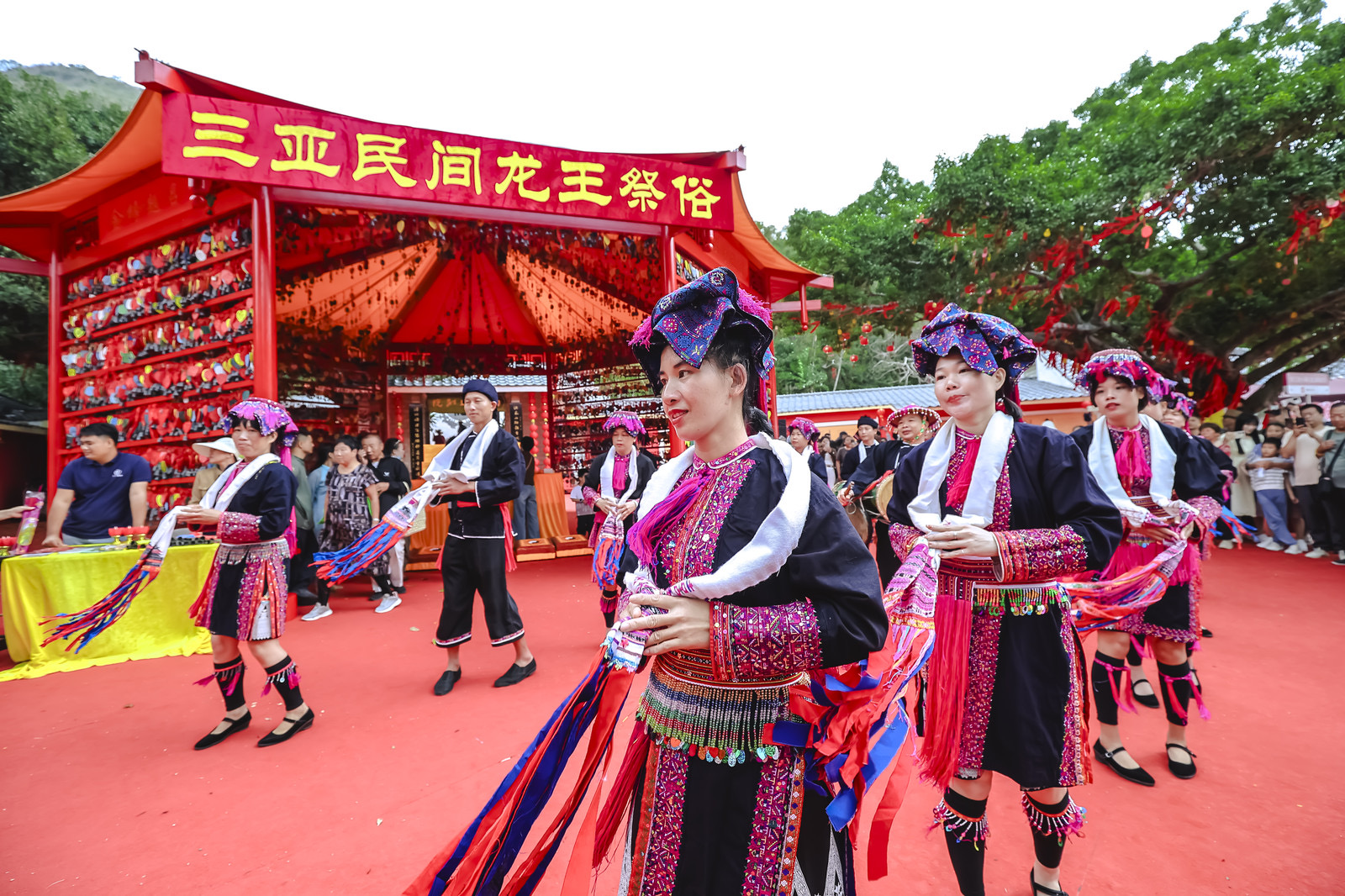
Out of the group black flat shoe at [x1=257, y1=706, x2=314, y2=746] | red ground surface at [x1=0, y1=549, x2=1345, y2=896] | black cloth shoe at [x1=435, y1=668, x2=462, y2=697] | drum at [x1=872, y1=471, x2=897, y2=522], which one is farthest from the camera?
drum at [x1=872, y1=471, x2=897, y2=522]

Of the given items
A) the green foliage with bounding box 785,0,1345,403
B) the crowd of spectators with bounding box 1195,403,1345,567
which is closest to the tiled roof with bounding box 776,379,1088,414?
the green foliage with bounding box 785,0,1345,403

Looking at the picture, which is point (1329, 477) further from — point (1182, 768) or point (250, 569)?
point (250, 569)

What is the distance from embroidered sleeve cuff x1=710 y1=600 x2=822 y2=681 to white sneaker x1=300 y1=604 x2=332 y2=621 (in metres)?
5.97

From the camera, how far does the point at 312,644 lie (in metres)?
5.12

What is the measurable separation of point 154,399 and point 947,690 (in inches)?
286

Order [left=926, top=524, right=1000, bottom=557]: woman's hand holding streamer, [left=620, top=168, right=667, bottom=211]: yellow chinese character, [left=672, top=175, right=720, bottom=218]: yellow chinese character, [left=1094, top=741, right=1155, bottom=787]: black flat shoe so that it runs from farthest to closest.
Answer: [left=672, top=175, right=720, bottom=218]: yellow chinese character < [left=620, top=168, right=667, bottom=211]: yellow chinese character < [left=1094, top=741, right=1155, bottom=787]: black flat shoe < [left=926, top=524, right=1000, bottom=557]: woman's hand holding streamer

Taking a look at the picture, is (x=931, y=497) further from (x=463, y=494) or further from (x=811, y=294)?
(x=811, y=294)

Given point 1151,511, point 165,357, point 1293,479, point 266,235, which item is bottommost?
point 1293,479

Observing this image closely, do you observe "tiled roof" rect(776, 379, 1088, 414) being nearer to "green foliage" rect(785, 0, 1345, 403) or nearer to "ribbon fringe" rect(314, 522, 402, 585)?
"green foliage" rect(785, 0, 1345, 403)

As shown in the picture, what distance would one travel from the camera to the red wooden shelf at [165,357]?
5648 mm

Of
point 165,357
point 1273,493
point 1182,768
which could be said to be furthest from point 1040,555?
point 1273,493

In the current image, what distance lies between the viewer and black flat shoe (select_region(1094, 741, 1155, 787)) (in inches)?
110

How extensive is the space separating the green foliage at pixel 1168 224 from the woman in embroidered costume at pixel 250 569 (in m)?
9.54

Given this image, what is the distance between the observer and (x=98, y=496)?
4965mm
